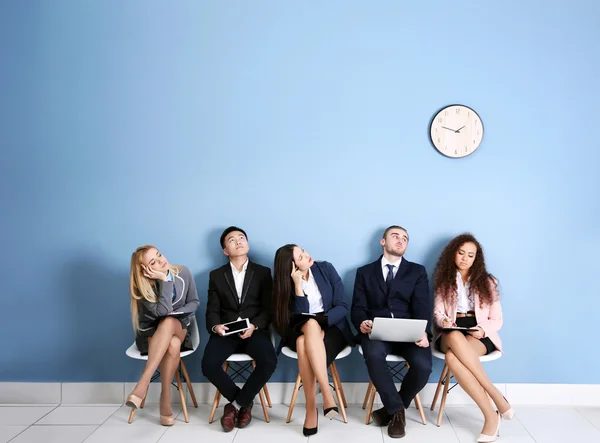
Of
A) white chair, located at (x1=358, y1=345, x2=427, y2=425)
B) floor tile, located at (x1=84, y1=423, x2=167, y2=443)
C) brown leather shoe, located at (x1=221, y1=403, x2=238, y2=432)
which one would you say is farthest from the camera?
white chair, located at (x1=358, y1=345, x2=427, y2=425)

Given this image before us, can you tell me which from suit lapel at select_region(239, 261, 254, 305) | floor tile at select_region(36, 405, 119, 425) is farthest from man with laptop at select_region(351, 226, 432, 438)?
floor tile at select_region(36, 405, 119, 425)

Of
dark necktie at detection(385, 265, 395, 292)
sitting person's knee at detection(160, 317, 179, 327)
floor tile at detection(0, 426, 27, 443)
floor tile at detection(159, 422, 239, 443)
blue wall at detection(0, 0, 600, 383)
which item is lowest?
floor tile at detection(0, 426, 27, 443)

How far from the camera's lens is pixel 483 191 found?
359cm

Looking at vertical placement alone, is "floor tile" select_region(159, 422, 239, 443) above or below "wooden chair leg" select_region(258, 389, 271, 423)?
below

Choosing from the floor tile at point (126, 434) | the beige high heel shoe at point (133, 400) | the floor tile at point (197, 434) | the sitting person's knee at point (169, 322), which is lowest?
the floor tile at point (126, 434)

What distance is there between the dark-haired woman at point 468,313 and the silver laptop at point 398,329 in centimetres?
23

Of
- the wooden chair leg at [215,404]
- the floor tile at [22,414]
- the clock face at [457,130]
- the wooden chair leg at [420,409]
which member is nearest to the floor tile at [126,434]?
the wooden chair leg at [215,404]

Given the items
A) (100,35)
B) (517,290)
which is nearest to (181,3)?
(100,35)

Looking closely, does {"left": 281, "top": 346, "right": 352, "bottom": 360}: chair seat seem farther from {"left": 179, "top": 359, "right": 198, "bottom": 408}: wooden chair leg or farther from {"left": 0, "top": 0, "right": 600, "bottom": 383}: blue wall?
{"left": 179, "top": 359, "right": 198, "bottom": 408}: wooden chair leg

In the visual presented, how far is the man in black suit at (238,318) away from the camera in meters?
3.22

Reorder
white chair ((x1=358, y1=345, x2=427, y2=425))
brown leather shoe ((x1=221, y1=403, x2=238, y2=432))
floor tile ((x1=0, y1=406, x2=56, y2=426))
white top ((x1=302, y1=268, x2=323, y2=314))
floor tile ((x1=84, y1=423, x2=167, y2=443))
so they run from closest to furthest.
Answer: floor tile ((x1=84, y1=423, x2=167, y2=443))
brown leather shoe ((x1=221, y1=403, x2=238, y2=432))
white chair ((x1=358, y1=345, x2=427, y2=425))
floor tile ((x1=0, y1=406, x2=56, y2=426))
white top ((x1=302, y1=268, x2=323, y2=314))

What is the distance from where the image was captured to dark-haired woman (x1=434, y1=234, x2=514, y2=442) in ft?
10.3

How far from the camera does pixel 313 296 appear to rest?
11.4ft

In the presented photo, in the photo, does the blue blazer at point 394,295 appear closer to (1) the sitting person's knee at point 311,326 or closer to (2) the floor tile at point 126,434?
(1) the sitting person's knee at point 311,326
